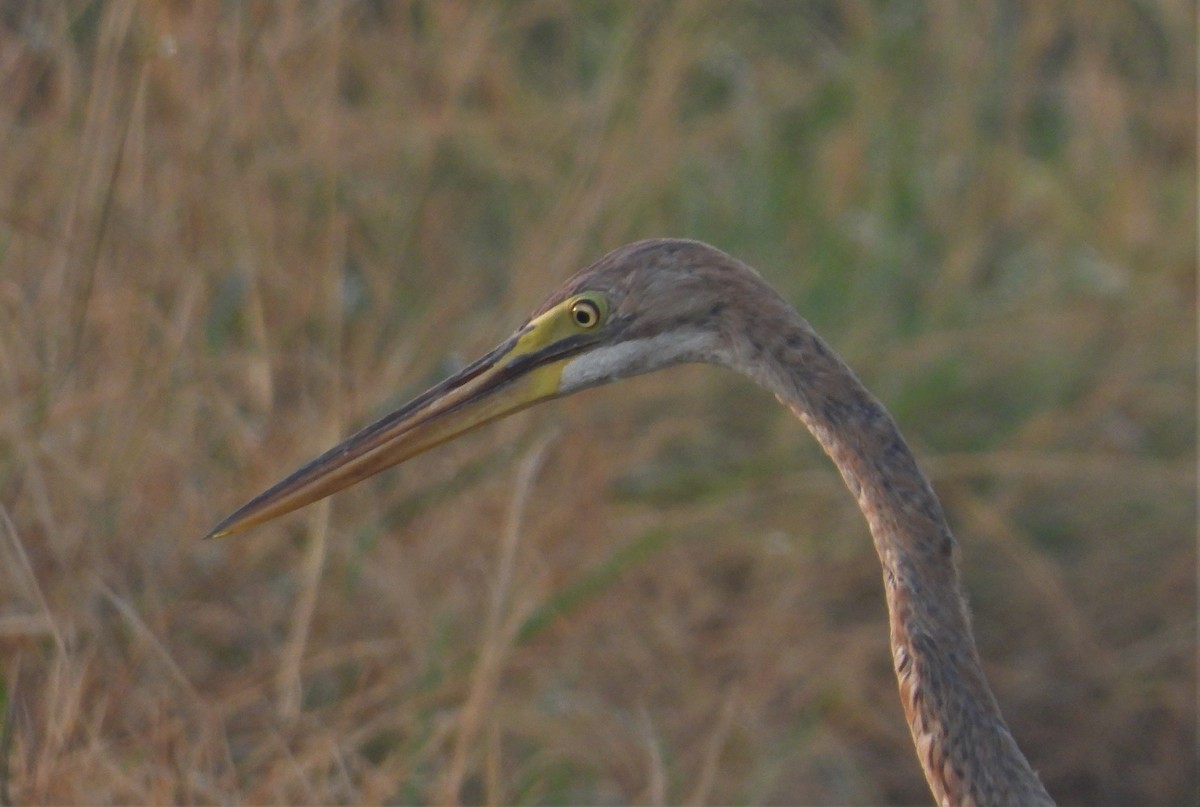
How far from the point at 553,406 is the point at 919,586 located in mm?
1945

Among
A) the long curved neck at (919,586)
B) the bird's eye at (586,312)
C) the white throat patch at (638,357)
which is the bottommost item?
the long curved neck at (919,586)

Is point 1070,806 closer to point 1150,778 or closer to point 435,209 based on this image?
point 1150,778

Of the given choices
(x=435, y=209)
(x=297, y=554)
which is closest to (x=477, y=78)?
(x=435, y=209)

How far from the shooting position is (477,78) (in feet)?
16.1

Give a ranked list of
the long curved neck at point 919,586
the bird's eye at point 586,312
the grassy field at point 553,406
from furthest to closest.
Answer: the grassy field at point 553,406
the bird's eye at point 586,312
the long curved neck at point 919,586

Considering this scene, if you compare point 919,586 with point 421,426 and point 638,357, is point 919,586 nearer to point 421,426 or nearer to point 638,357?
point 638,357

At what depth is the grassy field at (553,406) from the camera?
3.25 metres

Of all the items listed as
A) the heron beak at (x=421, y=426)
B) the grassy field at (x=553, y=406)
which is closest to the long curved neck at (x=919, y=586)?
the heron beak at (x=421, y=426)

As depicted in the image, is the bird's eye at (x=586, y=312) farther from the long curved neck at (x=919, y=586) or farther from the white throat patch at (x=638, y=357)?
the long curved neck at (x=919, y=586)

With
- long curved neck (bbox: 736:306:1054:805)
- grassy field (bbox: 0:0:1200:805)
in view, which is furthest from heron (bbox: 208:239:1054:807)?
grassy field (bbox: 0:0:1200:805)

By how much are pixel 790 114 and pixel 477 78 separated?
1223 mm

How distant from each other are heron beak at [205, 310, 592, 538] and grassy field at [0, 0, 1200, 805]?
446 millimetres

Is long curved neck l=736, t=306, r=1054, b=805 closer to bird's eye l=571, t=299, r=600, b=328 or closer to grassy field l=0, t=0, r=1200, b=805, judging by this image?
bird's eye l=571, t=299, r=600, b=328

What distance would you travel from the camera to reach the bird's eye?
7.45 feet
